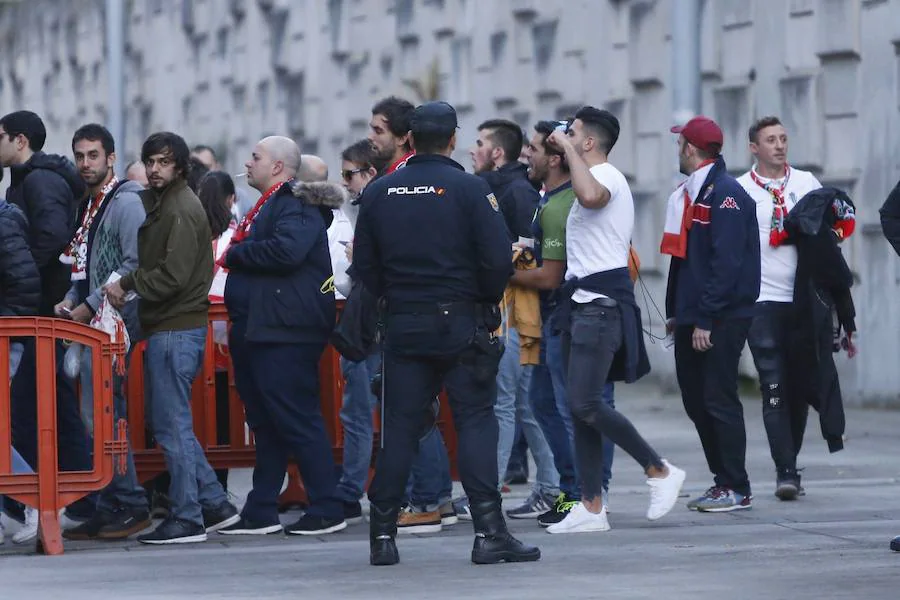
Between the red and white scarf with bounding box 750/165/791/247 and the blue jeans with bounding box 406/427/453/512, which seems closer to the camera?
the blue jeans with bounding box 406/427/453/512

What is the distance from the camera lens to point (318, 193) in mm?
9531

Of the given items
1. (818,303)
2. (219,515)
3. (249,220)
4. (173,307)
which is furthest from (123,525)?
(818,303)

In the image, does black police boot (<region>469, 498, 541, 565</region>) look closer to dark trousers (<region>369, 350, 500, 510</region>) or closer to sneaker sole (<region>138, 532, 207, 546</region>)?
dark trousers (<region>369, 350, 500, 510</region>)

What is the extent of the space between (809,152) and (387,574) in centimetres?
844

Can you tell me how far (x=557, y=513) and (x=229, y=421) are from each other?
1702mm

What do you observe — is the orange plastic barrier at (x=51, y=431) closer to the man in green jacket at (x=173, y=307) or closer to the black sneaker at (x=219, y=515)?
the man in green jacket at (x=173, y=307)

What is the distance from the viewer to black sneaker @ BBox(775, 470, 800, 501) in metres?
10.6

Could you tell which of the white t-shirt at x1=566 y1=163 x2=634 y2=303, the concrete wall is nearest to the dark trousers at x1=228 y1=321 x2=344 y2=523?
the white t-shirt at x1=566 y1=163 x2=634 y2=303

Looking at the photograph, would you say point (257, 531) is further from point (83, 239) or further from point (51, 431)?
point (83, 239)

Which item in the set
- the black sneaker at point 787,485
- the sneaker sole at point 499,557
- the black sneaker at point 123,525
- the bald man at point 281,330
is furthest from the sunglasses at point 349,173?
the sneaker sole at point 499,557

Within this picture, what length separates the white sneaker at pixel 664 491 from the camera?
9.34 m

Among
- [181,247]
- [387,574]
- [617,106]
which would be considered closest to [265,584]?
[387,574]

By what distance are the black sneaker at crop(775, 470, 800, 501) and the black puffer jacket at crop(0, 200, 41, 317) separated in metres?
3.76

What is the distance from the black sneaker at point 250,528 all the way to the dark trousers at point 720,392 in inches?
80.9
